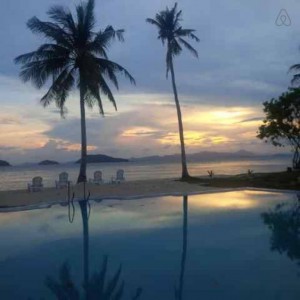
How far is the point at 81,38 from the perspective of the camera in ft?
68.4

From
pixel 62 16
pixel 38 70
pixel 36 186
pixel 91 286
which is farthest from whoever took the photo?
pixel 62 16

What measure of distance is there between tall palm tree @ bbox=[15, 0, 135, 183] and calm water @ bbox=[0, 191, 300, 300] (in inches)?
295

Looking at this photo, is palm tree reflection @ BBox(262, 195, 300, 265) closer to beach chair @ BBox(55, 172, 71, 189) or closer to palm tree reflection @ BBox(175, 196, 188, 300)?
palm tree reflection @ BBox(175, 196, 188, 300)

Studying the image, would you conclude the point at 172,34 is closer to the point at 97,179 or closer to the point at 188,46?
the point at 188,46

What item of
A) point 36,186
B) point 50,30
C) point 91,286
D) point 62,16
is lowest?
point 91,286

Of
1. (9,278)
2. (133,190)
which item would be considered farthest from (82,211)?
(9,278)

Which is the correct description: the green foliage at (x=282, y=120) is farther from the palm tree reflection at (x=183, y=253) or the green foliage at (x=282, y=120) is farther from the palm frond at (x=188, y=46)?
the palm tree reflection at (x=183, y=253)

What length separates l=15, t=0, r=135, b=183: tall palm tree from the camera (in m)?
20.4

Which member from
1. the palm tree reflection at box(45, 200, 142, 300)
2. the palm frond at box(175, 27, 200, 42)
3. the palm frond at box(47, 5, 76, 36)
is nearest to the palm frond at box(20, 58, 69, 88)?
the palm frond at box(47, 5, 76, 36)

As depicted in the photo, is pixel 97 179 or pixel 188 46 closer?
pixel 97 179

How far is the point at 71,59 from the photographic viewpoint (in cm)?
2100

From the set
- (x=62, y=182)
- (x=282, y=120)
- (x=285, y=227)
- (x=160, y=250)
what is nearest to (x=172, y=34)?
(x=282, y=120)

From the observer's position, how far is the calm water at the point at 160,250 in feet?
21.9

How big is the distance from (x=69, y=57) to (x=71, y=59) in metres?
0.14
